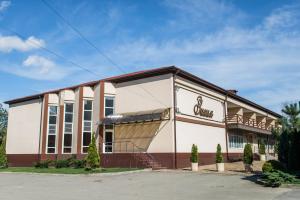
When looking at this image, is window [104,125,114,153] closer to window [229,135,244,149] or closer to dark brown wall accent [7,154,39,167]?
dark brown wall accent [7,154,39,167]

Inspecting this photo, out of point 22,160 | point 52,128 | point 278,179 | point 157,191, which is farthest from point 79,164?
point 278,179

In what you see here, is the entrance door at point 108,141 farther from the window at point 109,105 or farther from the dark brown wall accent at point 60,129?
the dark brown wall accent at point 60,129

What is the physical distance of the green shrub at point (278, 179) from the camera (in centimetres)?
1555

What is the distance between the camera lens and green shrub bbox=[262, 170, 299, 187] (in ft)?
51.0

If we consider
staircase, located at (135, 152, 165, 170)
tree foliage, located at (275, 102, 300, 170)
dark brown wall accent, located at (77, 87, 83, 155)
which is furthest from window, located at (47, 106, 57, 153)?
tree foliage, located at (275, 102, 300, 170)

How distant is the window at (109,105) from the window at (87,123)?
1.64 meters

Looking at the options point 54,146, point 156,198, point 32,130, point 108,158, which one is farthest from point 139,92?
point 156,198

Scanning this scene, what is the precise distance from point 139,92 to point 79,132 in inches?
260

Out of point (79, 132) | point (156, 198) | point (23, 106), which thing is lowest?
point (156, 198)

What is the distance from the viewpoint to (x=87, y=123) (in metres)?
30.5

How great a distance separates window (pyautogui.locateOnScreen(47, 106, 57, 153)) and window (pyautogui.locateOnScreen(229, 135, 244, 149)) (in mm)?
18125

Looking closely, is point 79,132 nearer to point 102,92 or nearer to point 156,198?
point 102,92

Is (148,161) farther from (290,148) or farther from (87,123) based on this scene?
(290,148)

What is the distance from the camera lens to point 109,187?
1572cm
